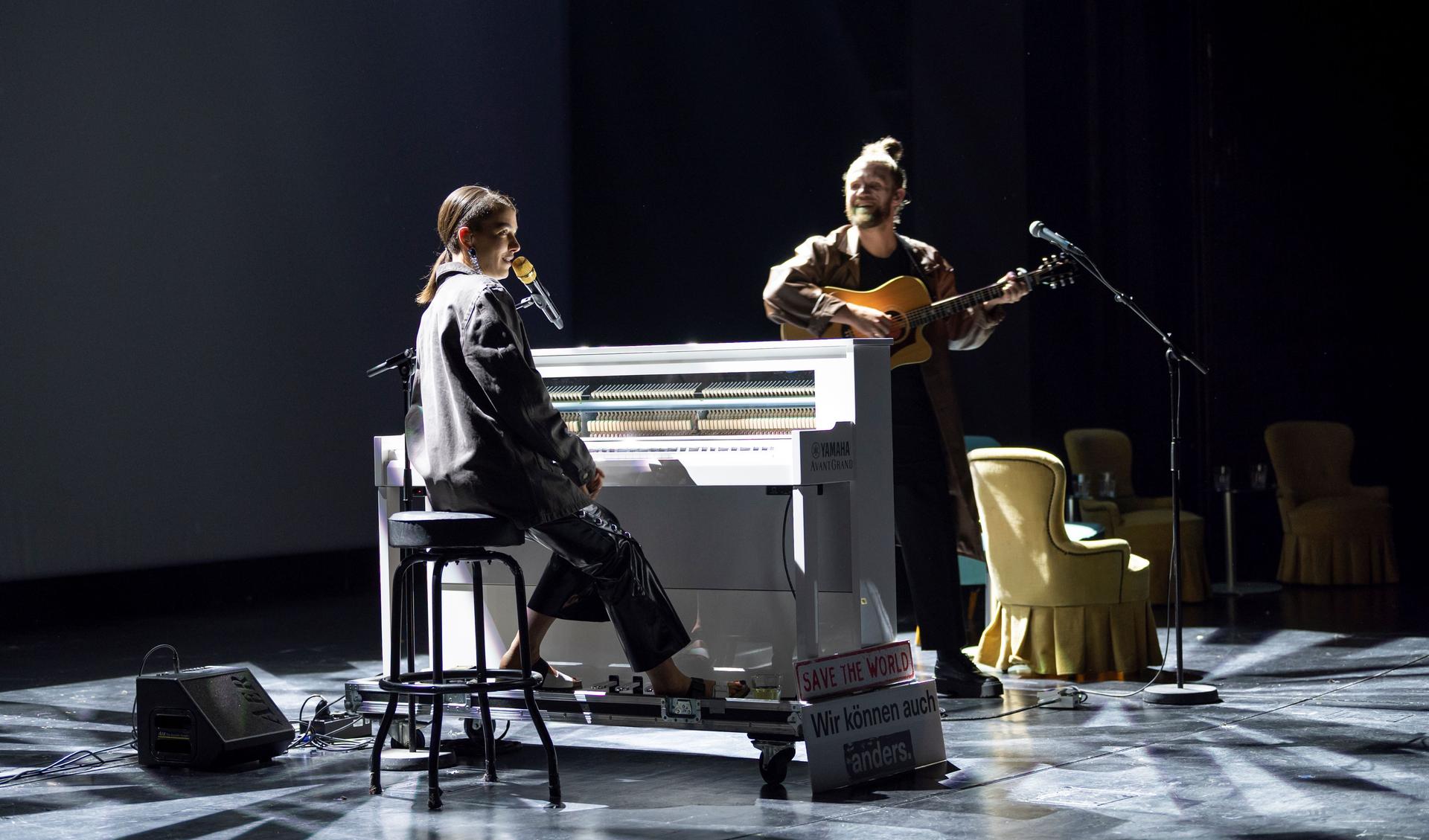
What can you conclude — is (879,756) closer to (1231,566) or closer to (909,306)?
(909,306)

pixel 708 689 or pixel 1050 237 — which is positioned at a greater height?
pixel 1050 237

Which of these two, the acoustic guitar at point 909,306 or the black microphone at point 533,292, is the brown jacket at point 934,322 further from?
the black microphone at point 533,292

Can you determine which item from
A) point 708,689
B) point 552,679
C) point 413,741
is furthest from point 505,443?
point 413,741

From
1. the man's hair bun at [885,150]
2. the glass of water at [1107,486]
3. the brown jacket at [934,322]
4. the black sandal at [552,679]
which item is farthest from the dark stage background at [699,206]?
the black sandal at [552,679]

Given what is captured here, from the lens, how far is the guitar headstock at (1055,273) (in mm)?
5090

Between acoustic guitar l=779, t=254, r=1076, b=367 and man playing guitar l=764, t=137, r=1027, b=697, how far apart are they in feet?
0.10

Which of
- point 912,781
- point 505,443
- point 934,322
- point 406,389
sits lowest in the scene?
point 912,781

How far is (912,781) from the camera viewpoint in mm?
4086

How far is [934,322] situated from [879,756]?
160 cm

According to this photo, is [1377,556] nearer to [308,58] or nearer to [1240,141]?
[1240,141]

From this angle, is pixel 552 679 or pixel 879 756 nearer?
pixel 879 756

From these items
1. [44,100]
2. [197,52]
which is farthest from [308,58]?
[44,100]

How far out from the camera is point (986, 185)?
8.93 m

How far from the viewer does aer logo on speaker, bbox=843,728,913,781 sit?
13.1ft
